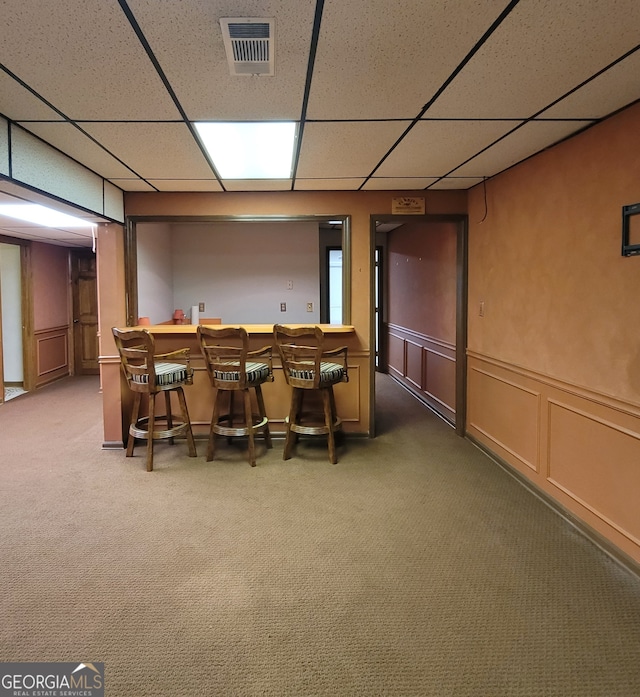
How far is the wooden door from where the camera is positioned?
7402mm

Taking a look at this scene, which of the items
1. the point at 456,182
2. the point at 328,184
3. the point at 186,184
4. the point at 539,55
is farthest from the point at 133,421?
the point at 539,55

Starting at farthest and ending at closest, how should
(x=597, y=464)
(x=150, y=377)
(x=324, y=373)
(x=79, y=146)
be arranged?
1. (x=324, y=373)
2. (x=150, y=377)
3. (x=79, y=146)
4. (x=597, y=464)

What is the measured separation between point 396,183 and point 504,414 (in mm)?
1990

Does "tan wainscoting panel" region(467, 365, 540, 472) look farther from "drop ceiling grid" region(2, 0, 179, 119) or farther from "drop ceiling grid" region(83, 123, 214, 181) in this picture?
"drop ceiling grid" region(2, 0, 179, 119)

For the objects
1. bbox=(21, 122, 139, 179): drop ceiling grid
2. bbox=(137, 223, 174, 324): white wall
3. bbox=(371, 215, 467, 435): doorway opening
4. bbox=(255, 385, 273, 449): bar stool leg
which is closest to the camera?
bbox=(21, 122, 139, 179): drop ceiling grid

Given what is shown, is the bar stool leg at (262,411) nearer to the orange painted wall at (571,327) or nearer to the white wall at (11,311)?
the orange painted wall at (571,327)

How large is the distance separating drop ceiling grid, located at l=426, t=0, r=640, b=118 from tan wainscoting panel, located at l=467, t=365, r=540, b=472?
1774mm

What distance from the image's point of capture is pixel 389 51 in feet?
5.54

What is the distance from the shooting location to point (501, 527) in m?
2.59

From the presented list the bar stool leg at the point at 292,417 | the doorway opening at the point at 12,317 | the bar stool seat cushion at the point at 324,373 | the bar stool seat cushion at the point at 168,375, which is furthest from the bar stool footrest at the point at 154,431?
the doorway opening at the point at 12,317

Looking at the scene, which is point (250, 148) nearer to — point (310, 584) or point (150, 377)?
point (150, 377)

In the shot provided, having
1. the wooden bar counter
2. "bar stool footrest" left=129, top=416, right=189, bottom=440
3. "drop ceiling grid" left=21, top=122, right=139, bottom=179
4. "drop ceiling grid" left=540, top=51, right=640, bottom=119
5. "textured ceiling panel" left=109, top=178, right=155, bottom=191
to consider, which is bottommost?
"bar stool footrest" left=129, top=416, right=189, bottom=440

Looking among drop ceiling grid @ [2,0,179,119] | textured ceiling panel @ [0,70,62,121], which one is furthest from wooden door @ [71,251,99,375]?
drop ceiling grid @ [2,0,179,119]

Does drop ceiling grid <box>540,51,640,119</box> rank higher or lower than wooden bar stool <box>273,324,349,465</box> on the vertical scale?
higher
